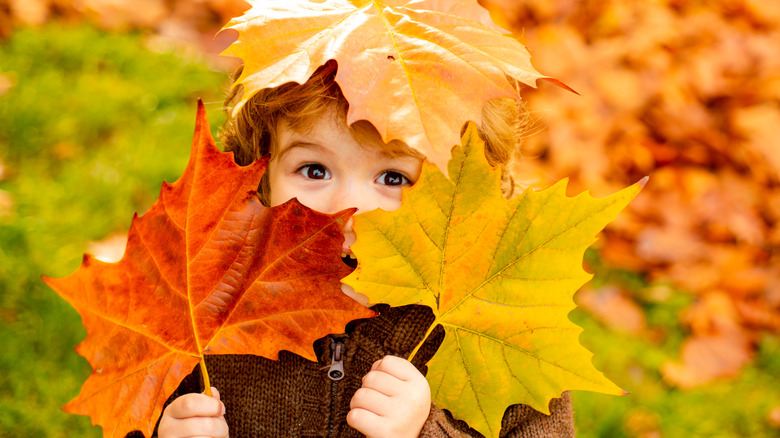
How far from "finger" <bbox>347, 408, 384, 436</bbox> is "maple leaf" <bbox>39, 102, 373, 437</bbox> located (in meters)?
0.11

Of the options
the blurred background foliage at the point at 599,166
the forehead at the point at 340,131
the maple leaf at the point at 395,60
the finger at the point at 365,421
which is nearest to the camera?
the maple leaf at the point at 395,60

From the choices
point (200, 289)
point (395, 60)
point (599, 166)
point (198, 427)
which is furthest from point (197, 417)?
point (599, 166)

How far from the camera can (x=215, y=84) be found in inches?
96.1

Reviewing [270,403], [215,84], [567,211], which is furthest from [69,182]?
[567,211]

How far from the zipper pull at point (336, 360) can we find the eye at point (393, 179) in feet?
0.91

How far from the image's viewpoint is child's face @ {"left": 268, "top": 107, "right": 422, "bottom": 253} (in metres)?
0.99

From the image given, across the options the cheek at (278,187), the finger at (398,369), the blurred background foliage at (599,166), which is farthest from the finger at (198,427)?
the blurred background foliage at (599,166)

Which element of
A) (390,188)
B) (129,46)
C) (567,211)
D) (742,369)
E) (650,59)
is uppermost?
(567,211)

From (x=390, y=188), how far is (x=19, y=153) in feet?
4.84

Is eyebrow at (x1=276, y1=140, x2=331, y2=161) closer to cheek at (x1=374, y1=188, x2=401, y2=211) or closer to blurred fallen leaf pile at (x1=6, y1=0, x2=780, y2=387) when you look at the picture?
cheek at (x1=374, y1=188, x2=401, y2=211)

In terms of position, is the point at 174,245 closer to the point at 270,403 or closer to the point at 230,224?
the point at 230,224

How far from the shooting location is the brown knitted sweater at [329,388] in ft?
3.61

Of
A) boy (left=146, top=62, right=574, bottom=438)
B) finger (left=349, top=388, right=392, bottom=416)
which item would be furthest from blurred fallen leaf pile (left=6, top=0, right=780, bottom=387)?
finger (left=349, top=388, right=392, bottom=416)

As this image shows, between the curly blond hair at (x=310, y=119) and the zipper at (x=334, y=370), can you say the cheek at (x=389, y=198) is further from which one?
the zipper at (x=334, y=370)
